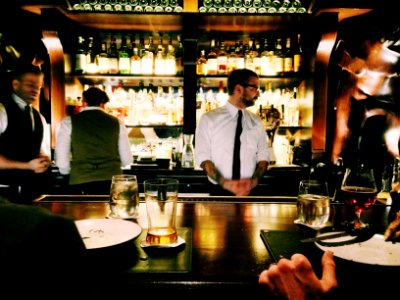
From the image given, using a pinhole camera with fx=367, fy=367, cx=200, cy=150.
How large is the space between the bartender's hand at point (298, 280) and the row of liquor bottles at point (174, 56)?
2852mm

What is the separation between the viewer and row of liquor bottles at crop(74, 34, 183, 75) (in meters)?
3.52

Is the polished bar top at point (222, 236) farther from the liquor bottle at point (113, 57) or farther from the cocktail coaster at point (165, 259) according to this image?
the liquor bottle at point (113, 57)

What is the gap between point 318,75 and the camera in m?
3.30

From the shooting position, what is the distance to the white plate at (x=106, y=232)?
3.17 ft

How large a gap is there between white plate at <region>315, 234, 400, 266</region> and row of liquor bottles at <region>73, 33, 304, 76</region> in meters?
2.66

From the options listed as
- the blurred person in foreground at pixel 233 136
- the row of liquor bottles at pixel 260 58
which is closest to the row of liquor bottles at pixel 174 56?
the row of liquor bottles at pixel 260 58

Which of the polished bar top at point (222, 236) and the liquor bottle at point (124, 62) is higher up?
the liquor bottle at point (124, 62)

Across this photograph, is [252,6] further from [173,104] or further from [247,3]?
[173,104]

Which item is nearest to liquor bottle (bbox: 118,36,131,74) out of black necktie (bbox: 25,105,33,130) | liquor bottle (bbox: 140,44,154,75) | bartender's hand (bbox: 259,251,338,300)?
liquor bottle (bbox: 140,44,154,75)

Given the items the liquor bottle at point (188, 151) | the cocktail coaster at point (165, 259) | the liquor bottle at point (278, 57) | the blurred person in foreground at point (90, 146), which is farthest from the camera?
the liquor bottle at point (278, 57)

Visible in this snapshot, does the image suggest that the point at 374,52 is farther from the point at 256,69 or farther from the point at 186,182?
the point at 186,182

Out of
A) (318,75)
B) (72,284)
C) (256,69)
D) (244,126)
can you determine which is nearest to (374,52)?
(318,75)

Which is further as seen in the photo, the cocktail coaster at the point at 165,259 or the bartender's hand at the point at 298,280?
the cocktail coaster at the point at 165,259

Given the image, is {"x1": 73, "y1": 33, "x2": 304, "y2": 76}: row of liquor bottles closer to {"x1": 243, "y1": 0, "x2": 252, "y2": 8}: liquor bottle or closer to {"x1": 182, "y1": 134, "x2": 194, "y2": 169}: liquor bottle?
{"x1": 243, "y1": 0, "x2": 252, "y2": 8}: liquor bottle
